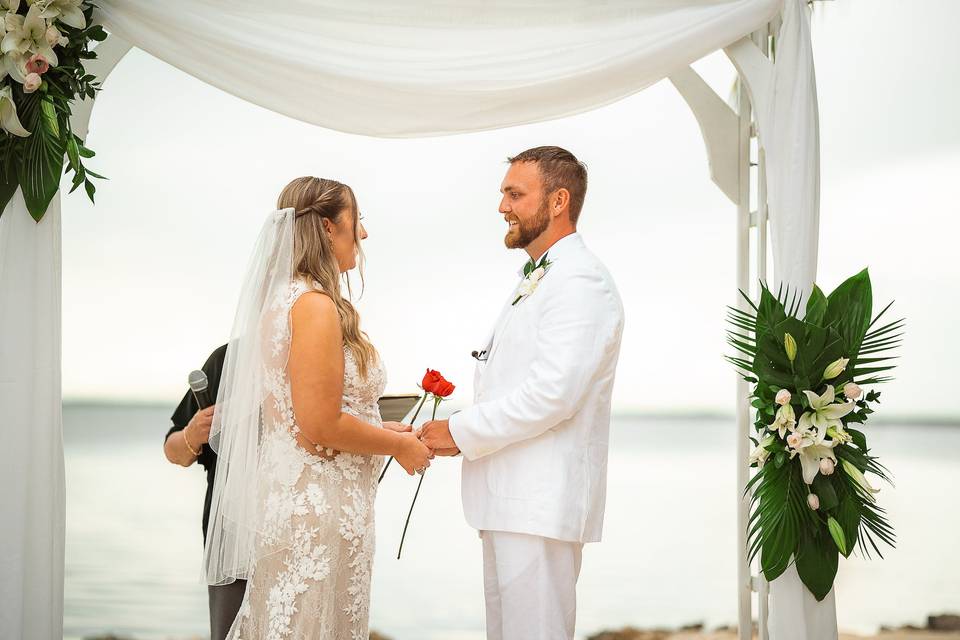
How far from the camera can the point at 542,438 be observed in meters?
2.68

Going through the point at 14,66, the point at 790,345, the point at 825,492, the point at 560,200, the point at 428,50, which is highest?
the point at 428,50

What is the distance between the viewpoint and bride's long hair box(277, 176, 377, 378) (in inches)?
99.7

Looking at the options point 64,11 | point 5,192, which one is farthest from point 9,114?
point 64,11

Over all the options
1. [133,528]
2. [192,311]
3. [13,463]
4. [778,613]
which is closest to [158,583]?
[133,528]

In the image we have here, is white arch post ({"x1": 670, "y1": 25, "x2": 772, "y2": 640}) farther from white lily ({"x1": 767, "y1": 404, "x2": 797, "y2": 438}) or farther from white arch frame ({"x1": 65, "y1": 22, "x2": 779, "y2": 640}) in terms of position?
white lily ({"x1": 767, "y1": 404, "x2": 797, "y2": 438})

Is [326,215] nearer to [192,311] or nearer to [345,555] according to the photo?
[345,555]

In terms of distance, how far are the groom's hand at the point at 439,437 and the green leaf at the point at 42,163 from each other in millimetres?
1388

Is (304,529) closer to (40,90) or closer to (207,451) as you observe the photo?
(207,451)

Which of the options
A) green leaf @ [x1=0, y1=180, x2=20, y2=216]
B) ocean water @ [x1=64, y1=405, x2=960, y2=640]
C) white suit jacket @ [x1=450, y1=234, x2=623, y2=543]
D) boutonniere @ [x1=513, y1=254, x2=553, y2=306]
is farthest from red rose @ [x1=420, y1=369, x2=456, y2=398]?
ocean water @ [x1=64, y1=405, x2=960, y2=640]

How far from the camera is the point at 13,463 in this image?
2.71m

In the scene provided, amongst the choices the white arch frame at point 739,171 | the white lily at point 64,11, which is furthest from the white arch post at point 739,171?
the white lily at point 64,11

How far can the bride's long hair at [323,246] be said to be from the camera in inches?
99.7

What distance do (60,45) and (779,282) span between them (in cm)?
243

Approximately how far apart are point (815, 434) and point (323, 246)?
158cm
